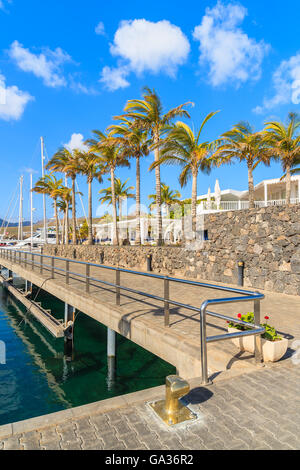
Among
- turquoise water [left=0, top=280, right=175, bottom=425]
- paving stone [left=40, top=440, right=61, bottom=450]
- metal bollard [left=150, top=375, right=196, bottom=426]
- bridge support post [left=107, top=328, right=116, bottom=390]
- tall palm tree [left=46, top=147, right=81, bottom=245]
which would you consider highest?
tall palm tree [left=46, top=147, right=81, bottom=245]

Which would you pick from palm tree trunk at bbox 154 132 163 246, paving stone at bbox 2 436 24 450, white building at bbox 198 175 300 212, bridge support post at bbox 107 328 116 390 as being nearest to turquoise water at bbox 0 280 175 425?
bridge support post at bbox 107 328 116 390

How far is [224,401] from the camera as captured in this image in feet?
10.3

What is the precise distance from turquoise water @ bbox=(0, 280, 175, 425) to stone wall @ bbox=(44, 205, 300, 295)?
15.0ft

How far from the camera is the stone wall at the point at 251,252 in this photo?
9.64 meters

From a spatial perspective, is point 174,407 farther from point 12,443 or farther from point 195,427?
point 12,443

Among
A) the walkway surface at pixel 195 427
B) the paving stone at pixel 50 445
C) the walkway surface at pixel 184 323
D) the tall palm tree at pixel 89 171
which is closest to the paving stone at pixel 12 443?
the walkway surface at pixel 195 427

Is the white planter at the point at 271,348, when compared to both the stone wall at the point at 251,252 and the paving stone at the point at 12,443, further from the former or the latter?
the stone wall at the point at 251,252

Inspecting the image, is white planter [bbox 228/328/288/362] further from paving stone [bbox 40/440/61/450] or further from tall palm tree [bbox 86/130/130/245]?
tall palm tree [bbox 86/130/130/245]

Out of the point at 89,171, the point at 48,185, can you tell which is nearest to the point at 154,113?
the point at 89,171

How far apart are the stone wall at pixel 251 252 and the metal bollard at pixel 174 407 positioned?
7742 mm

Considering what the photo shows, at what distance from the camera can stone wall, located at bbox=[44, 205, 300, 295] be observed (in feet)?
31.6

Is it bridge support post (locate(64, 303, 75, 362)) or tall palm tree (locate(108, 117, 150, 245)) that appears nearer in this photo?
bridge support post (locate(64, 303, 75, 362))
